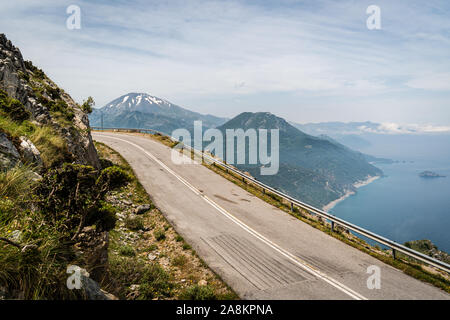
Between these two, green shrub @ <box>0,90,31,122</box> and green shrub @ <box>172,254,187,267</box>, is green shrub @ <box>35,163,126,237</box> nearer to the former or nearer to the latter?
green shrub @ <box>172,254,187,267</box>

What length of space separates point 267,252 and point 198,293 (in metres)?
3.58

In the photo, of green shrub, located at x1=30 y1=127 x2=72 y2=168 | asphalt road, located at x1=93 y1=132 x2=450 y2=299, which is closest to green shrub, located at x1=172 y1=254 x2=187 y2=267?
asphalt road, located at x1=93 y1=132 x2=450 y2=299

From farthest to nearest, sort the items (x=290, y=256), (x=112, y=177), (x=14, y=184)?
(x=290, y=256)
(x=112, y=177)
(x=14, y=184)

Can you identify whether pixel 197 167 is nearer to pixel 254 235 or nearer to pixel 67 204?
pixel 254 235

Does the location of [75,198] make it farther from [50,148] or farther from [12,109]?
[12,109]

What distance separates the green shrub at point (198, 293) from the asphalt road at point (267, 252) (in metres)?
0.79

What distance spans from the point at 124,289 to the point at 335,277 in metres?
6.73

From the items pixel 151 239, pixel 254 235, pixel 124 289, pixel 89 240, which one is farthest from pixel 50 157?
pixel 254 235

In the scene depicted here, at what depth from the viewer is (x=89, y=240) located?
20.3 ft

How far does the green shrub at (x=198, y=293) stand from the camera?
23.0 ft

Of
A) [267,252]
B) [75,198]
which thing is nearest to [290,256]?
[267,252]

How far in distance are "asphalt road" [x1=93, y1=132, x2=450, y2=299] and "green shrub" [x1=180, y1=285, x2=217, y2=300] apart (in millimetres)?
Answer: 793

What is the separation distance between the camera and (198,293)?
7.16 metres

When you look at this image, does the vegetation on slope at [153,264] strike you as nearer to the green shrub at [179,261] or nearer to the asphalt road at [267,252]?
the green shrub at [179,261]
